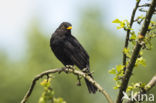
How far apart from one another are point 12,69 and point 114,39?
789cm

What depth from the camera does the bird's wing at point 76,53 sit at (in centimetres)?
615

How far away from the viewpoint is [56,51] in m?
6.29

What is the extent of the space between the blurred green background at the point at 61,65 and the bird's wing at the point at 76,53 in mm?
15535

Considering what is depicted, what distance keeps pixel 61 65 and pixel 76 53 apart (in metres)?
17.1

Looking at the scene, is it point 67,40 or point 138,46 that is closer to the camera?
point 138,46

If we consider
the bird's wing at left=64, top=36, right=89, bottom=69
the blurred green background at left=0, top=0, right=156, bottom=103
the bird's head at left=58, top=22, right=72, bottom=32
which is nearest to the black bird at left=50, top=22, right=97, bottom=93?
the bird's wing at left=64, top=36, right=89, bottom=69

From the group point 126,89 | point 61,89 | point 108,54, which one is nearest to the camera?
point 126,89

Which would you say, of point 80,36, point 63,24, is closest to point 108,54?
point 80,36

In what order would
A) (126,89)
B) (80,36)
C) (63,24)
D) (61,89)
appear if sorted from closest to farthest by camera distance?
(126,89) → (63,24) → (61,89) → (80,36)

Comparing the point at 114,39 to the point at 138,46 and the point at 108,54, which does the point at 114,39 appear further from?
the point at 138,46

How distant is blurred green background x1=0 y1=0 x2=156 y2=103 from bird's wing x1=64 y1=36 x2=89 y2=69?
51.0ft

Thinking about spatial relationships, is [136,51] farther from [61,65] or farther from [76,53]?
[61,65]

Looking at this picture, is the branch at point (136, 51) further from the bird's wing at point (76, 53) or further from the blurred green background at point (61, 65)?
the blurred green background at point (61, 65)

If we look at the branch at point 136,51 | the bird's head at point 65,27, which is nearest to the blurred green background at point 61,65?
the bird's head at point 65,27
